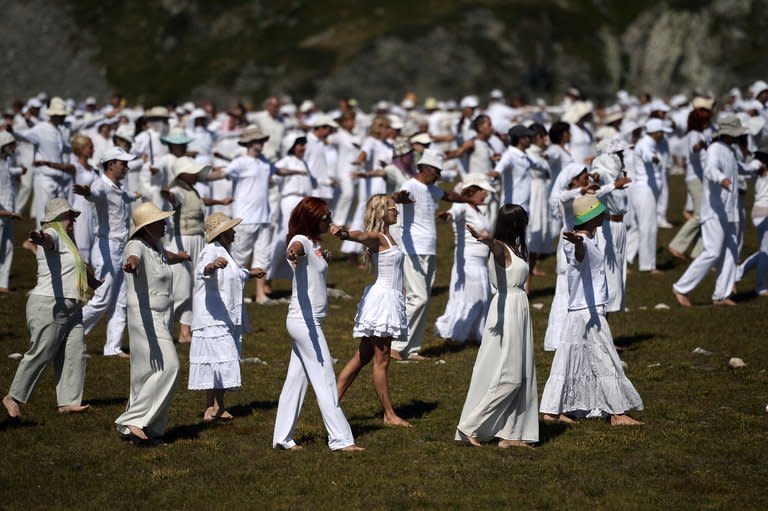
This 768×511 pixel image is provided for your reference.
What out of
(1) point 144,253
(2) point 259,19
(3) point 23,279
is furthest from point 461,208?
(2) point 259,19

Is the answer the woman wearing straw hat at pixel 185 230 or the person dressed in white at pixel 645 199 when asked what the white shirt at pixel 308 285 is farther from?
the person dressed in white at pixel 645 199

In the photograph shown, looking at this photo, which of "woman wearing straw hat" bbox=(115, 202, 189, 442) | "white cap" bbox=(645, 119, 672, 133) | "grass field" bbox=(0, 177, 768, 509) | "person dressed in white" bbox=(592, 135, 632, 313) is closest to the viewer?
"grass field" bbox=(0, 177, 768, 509)

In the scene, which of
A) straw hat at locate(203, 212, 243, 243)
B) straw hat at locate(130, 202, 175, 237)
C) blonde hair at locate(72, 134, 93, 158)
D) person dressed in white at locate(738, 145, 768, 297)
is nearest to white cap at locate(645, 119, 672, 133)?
person dressed in white at locate(738, 145, 768, 297)

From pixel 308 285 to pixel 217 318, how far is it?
4.53 ft

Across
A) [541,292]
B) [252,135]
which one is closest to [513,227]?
[252,135]

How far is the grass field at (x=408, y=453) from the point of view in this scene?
8.73 metres

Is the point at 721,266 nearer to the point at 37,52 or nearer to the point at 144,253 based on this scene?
the point at 144,253

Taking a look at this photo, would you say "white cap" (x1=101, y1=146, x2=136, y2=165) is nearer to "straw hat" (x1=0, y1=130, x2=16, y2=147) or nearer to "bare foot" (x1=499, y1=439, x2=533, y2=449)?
"straw hat" (x1=0, y1=130, x2=16, y2=147)

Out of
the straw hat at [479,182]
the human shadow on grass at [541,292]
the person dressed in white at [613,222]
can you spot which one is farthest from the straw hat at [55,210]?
the human shadow on grass at [541,292]

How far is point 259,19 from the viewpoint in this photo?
3150 inches

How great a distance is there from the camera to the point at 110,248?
46.3 ft

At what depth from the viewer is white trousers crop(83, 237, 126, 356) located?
13883 millimetres

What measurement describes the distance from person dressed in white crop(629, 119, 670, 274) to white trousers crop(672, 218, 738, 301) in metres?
2.80

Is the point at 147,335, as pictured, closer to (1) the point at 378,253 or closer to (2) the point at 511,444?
(1) the point at 378,253
